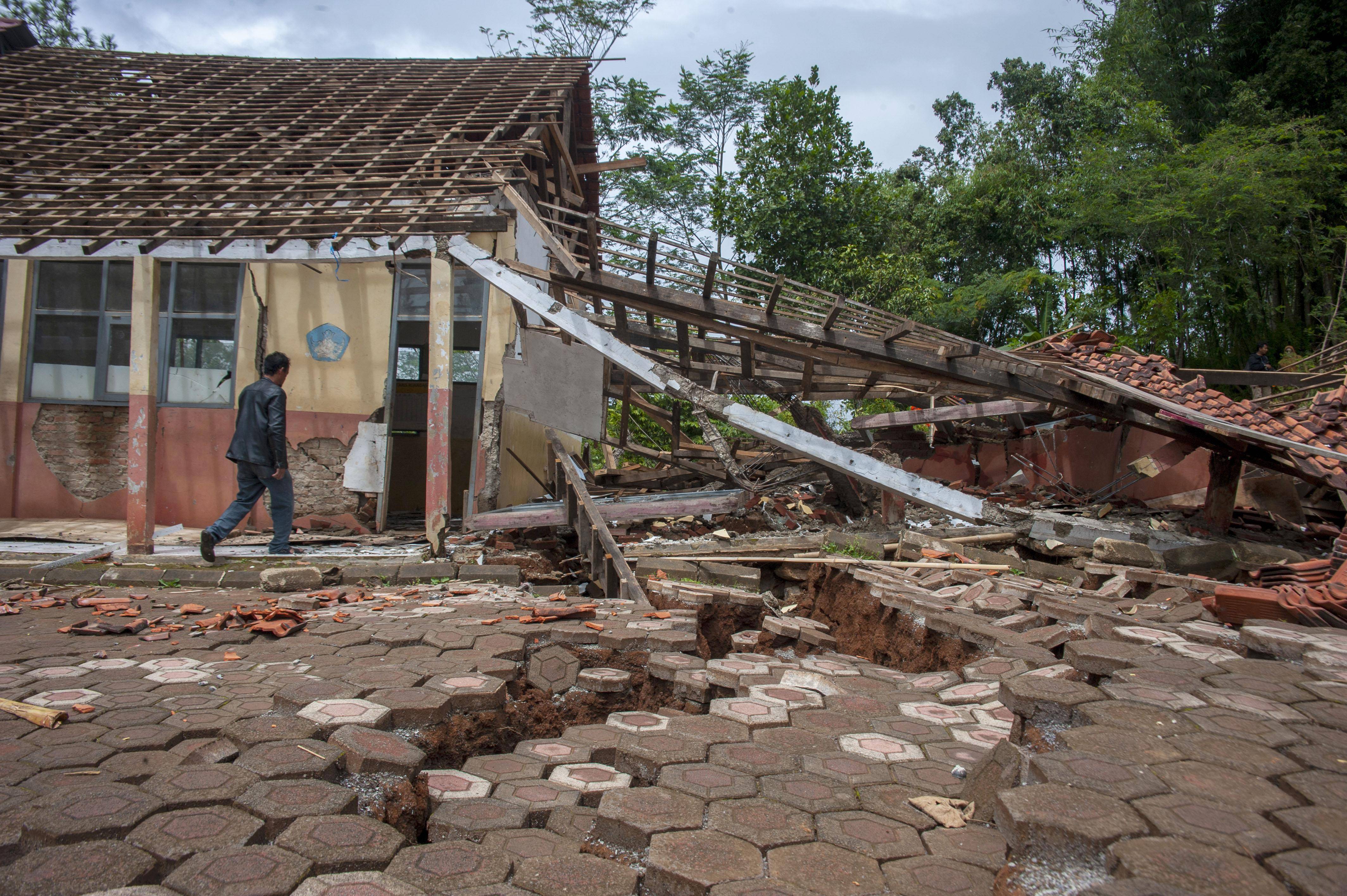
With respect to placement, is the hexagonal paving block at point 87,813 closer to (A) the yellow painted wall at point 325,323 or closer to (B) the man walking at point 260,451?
(B) the man walking at point 260,451

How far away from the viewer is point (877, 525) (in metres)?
8.36

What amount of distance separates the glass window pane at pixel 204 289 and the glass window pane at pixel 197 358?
0.47 ft

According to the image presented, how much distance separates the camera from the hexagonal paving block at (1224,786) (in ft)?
7.05

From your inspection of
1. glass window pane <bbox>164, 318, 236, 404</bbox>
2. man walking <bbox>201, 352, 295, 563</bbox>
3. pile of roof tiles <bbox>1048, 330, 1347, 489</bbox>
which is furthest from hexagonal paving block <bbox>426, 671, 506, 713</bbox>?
glass window pane <bbox>164, 318, 236, 404</bbox>

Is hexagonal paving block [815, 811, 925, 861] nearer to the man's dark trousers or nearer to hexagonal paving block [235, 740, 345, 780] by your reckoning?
hexagonal paving block [235, 740, 345, 780]

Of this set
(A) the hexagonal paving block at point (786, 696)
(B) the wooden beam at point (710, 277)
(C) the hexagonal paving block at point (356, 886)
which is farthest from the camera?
(B) the wooden beam at point (710, 277)

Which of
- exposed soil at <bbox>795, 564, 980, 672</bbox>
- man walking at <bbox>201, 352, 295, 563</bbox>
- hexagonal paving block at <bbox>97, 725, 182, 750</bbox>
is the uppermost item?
man walking at <bbox>201, 352, 295, 563</bbox>

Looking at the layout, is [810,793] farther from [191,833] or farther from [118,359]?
[118,359]

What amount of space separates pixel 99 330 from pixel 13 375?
1.08 metres

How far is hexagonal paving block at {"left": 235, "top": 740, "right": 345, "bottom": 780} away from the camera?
2420 mm

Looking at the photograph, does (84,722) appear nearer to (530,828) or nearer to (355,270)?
(530,828)

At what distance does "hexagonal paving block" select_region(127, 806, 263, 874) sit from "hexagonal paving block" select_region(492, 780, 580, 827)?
721 mm

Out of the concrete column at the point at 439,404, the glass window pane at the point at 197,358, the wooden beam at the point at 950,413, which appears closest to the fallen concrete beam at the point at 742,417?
the concrete column at the point at 439,404

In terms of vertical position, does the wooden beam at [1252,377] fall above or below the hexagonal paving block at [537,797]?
above
